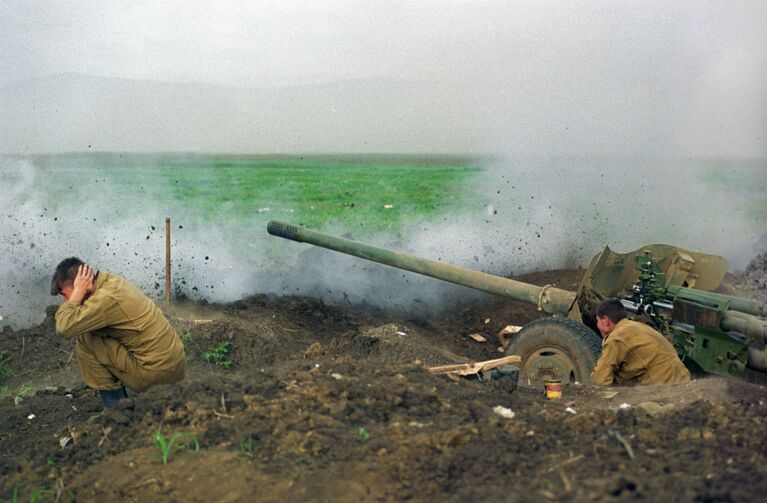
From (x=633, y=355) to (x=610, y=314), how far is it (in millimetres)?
362

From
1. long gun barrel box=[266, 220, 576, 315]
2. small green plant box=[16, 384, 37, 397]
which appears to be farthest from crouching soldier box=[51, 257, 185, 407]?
long gun barrel box=[266, 220, 576, 315]

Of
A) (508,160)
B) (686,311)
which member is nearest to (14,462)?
(686,311)

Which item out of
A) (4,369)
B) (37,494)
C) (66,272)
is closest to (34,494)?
(37,494)

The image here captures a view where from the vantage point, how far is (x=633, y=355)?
6.41 metres

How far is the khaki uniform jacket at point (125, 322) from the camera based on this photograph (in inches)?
226

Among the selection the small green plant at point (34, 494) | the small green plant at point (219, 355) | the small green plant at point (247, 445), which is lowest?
the small green plant at point (219, 355)

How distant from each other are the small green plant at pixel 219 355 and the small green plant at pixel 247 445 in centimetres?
388

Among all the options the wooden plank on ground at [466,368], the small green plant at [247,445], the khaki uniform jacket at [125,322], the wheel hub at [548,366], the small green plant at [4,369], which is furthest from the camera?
the small green plant at [4,369]

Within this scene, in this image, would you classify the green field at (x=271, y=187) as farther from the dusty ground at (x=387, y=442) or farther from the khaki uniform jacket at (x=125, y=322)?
the dusty ground at (x=387, y=442)

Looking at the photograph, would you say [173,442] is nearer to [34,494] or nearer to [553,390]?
[34,494]

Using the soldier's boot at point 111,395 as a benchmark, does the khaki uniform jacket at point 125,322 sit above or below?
above

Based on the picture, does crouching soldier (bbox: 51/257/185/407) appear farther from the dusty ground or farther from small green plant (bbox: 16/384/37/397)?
small green plant (bbox: 16/384/37/397)

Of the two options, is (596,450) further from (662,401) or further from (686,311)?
(686,311)

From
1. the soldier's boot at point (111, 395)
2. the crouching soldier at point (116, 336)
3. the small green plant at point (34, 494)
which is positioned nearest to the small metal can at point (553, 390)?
the crouching soldier at point (116, 336)
